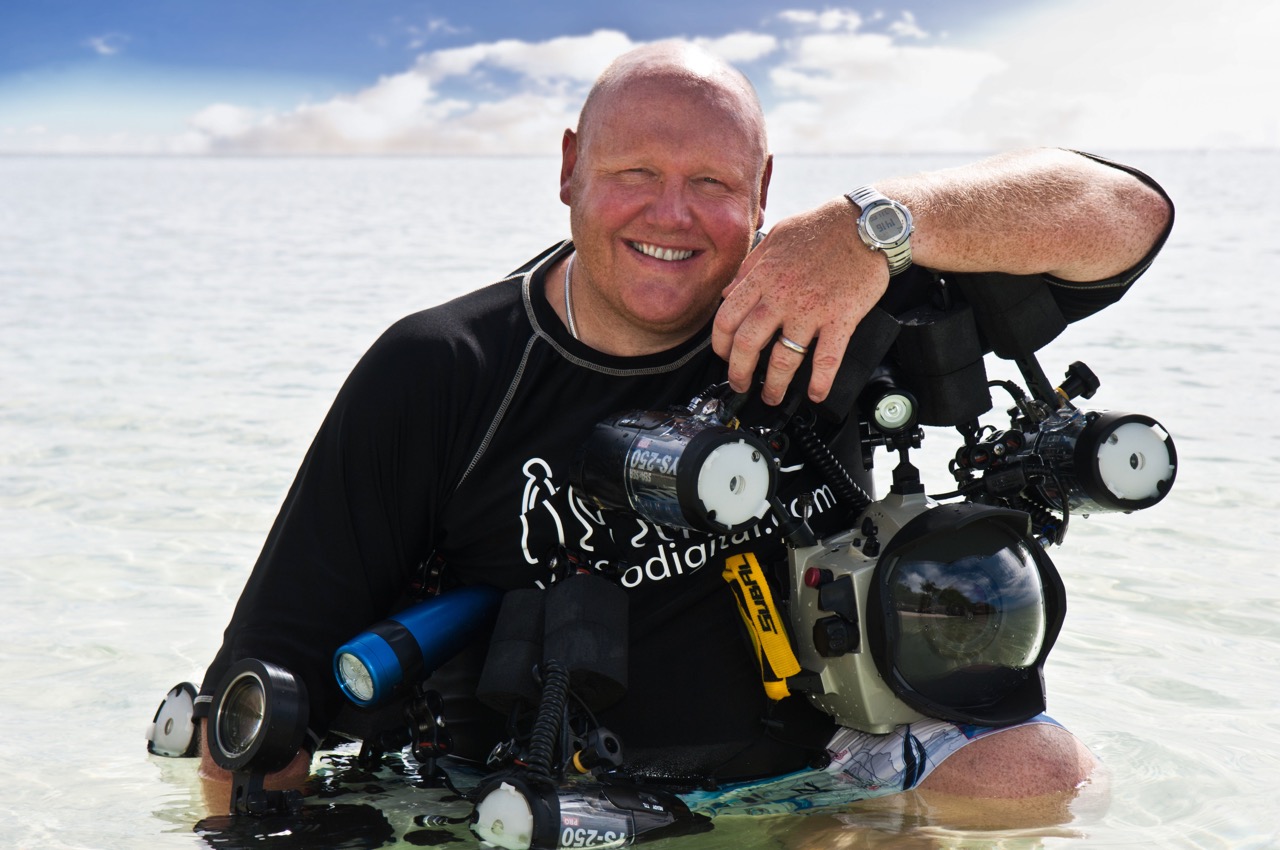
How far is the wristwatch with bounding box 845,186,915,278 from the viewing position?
7.91ft

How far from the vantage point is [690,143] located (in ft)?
8.59

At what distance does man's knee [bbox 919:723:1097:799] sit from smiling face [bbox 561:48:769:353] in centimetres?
101

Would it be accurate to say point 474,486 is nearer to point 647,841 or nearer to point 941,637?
point 647,841

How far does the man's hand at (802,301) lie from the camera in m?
2.38

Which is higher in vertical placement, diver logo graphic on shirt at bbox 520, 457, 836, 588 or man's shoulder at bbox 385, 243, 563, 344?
man's shoulder at bbox 385, 243, 563, 344

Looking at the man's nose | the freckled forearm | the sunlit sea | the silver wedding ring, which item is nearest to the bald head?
the man's nose

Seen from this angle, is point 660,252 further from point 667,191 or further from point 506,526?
point 506,526

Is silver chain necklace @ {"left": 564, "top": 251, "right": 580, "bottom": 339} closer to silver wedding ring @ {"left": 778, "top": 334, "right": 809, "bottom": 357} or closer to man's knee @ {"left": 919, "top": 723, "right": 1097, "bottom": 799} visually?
silver wedding ring @ {"left": 778, "top": 334, "right": 809, "bottom": 357}

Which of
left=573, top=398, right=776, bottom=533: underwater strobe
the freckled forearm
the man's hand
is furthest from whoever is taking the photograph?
the freckled forearm

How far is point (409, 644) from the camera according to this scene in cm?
251

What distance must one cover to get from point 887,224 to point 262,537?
11.6 feet

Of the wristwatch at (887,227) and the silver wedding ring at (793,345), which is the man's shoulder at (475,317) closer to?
the silver wedding ring at (793,345)

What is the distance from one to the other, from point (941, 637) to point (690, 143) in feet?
3.40

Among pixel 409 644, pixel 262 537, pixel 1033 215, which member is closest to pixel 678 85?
pixel 1033 215
